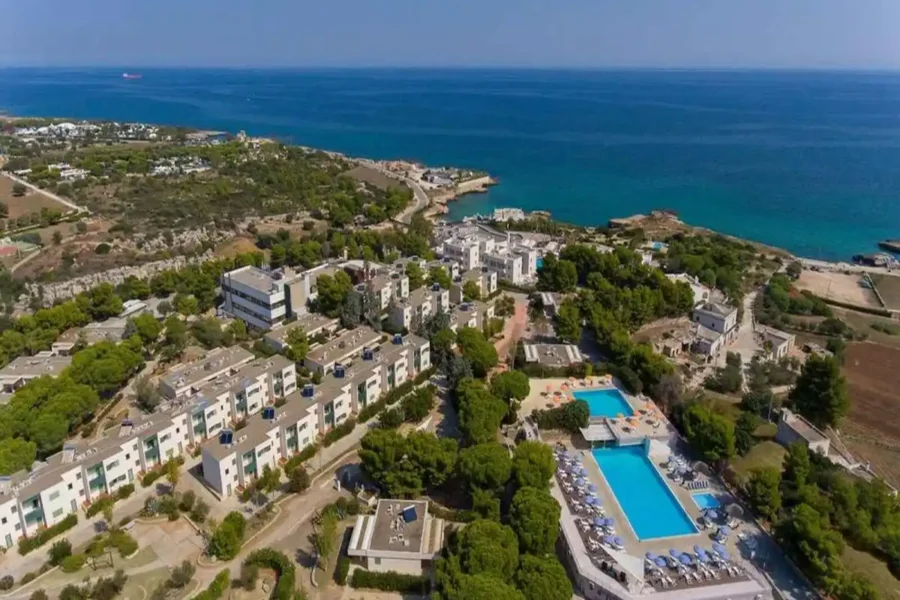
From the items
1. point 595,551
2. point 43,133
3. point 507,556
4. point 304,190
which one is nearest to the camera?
point 507,556

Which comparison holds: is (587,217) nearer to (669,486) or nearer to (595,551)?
(669,486)

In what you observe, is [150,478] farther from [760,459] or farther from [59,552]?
[760,459]

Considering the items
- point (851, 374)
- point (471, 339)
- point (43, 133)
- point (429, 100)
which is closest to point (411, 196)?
point (471, 339)

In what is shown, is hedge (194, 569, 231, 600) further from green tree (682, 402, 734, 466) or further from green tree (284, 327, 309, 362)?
green tree (682, 402, 734, 466)

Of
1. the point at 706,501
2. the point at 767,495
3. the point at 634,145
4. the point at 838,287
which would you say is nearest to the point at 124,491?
the point at 706,501

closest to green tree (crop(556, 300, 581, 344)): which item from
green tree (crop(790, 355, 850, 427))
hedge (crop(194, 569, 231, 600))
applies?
green tree (crop(790, 355, 850, 427))

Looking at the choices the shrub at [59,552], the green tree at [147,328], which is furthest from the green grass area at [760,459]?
the green tree at [147,328]

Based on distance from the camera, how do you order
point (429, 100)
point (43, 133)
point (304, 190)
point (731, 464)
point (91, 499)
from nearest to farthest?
point (91, 499) < point (731, 464) < point (304, 190) < point (43, 133) < point (429, 100)
